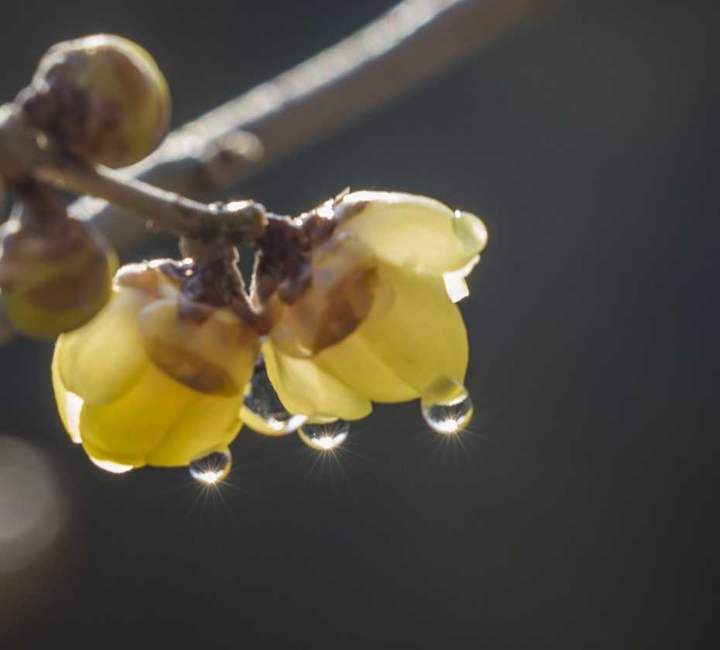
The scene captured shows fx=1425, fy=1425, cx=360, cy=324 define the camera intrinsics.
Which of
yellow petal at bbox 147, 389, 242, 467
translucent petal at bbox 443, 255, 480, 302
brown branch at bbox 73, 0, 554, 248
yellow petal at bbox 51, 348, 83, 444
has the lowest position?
yellow petal at bbox 147, 389, 242, 467

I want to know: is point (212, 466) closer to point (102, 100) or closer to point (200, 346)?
point (200, 346)

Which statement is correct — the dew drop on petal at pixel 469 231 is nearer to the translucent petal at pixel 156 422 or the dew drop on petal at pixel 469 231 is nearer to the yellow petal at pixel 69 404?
the translucent petal at pixel 156 422

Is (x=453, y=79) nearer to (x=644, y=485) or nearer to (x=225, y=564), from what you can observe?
(x=644, y=485)

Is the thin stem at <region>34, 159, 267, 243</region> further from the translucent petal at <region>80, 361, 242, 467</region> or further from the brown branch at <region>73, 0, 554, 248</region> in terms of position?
the brown branch at <region>73, 0, 554, 248</region>

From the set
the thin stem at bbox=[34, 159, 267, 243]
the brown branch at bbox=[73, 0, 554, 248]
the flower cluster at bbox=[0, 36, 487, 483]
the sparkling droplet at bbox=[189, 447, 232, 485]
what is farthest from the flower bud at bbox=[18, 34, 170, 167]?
the brown branch at bbox=[73, 0, 554, 248]

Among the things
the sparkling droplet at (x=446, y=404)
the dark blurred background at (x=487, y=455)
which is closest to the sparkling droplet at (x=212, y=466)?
the sparkling droplet at (x=446, y=404)
